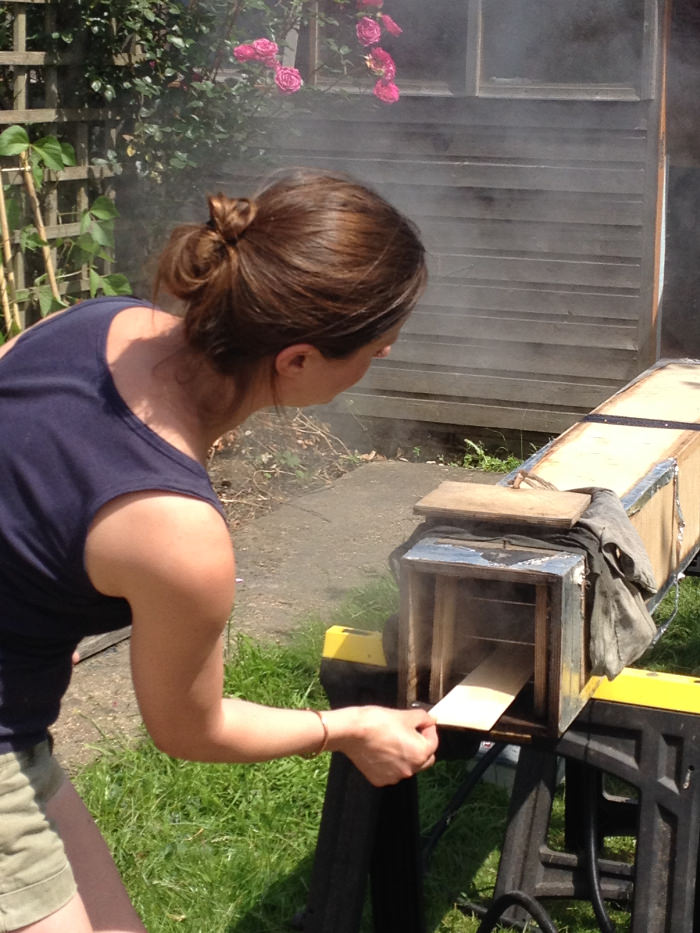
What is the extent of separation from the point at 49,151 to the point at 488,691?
3719 mm

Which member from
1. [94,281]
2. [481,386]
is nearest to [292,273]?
[94,281]

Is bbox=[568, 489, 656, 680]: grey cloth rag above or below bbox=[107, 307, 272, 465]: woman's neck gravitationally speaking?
below

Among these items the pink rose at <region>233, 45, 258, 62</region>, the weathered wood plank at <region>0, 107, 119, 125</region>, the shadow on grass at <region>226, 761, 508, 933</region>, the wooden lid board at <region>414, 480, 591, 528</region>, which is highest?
the pink rose at <region>233, 45, 258, 62</region>

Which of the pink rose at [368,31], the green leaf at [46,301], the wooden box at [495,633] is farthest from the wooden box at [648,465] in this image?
the pink rose at [368,31]

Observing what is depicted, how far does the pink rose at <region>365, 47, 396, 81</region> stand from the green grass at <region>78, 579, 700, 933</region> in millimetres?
3622

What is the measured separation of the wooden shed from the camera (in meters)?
6.14

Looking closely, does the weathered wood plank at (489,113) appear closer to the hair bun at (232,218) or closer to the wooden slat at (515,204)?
the wooden slat at (515,204)

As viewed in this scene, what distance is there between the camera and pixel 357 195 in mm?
1604

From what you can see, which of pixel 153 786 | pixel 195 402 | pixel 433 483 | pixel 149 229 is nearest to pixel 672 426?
pixel 153 786

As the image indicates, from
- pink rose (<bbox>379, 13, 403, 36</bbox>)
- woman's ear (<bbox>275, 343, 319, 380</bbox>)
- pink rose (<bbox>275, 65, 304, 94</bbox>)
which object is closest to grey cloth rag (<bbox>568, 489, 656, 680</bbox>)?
woman's ear (<bbox>275, 343, 319, 380</bbox>)

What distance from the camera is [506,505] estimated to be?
7.18 ft

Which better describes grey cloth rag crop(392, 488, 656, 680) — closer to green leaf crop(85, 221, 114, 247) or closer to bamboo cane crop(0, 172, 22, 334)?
bamboo cane crop(0, 172, 22, 334)

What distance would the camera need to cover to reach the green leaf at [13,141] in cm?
477

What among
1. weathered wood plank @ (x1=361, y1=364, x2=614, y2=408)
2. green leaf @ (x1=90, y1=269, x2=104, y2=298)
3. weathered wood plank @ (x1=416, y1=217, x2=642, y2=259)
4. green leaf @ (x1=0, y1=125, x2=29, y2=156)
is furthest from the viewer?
weathered wood plank @ (x1=361, y1=364, x2=614, y2=408)
